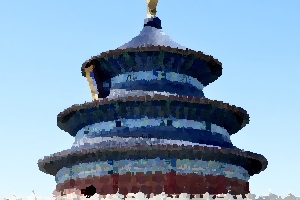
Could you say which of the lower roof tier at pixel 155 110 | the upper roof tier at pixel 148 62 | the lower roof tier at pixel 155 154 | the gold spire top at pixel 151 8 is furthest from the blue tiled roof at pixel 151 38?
the lower roof tier at pixel 155 154

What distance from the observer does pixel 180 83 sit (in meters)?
33.3

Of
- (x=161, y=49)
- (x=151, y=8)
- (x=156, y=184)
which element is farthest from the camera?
(x=151, y=8)

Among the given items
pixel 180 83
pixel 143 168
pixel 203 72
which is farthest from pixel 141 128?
pixel 203 72

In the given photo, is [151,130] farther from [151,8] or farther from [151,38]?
[151,8]

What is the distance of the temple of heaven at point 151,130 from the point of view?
28.6 meters

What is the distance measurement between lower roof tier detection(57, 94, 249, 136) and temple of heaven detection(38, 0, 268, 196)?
58mm

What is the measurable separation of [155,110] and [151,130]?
1245 millimetres

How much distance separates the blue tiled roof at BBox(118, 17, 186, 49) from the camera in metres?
33.9

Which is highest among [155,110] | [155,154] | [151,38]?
[151,38]

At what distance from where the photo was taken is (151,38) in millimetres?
34844

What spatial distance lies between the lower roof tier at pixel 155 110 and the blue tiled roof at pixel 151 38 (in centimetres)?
475

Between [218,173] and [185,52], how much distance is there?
786 centimetres

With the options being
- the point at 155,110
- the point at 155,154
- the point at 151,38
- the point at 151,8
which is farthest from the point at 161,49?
the point at 155,154

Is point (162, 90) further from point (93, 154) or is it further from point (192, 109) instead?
point (93, 154)
